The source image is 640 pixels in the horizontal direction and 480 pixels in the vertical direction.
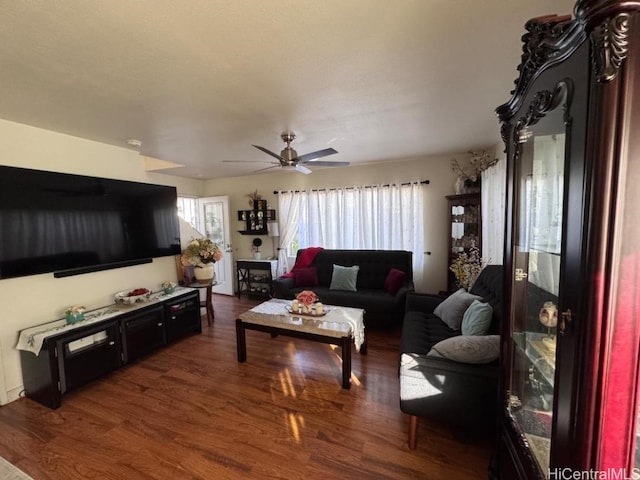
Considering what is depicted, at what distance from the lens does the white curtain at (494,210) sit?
2.91 m

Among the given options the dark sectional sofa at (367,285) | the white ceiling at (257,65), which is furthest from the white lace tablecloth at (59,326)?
the dark sectional sofa at (367,285)

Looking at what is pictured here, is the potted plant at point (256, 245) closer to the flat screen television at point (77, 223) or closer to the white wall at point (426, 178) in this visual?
the white wall at point (426, 178)

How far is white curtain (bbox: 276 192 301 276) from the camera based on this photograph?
4969mm

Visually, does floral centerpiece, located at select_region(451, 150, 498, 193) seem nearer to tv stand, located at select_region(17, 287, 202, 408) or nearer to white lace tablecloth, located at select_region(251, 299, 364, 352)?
white lace tablecloth, located at select_region(251, 299, 364, 352)

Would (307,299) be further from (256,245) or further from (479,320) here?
(256,245)

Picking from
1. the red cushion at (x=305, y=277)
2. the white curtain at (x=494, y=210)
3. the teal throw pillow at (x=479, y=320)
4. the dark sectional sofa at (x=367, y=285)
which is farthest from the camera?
the red cushion at (x=305, y=277)

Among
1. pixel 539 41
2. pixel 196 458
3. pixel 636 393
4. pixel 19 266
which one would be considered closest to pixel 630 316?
pixel 636 393

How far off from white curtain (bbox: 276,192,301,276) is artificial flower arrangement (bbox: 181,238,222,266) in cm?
153

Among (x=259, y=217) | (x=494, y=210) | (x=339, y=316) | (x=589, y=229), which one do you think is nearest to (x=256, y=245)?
(x=259, y=217)

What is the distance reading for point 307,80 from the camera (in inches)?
69.8

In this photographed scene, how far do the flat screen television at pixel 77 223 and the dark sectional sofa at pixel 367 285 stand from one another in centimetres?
184

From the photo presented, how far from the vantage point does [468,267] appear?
339cm

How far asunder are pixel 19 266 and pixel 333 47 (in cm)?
298

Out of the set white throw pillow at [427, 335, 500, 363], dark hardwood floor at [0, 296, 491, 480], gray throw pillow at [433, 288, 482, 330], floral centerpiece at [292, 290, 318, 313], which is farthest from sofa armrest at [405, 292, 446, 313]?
white throw pillow at [427, 335, 500, 363]
